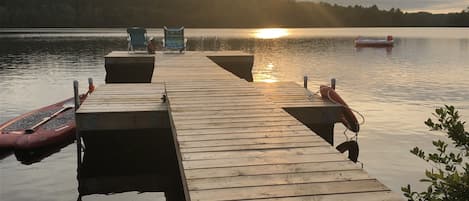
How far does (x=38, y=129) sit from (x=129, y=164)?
9.64 feet

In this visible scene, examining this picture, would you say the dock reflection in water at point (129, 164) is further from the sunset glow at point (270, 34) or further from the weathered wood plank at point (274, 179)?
the sunset glow at point (270, 34)

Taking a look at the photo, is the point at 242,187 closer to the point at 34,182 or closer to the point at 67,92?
the point at 34,182

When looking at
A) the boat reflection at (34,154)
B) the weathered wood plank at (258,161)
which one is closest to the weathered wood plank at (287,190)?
the weathered wood plank at (258,161)

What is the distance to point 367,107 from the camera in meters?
16.9

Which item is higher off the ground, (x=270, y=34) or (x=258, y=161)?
(x=270, y=34)

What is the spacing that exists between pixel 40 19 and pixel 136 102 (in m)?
129

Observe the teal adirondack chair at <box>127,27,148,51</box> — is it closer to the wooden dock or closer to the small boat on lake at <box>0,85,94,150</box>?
the small boat on lake at <box>0,85,94,150</box>

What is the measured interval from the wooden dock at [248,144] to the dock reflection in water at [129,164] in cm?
83

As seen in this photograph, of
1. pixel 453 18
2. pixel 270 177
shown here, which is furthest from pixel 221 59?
pixel 453 18

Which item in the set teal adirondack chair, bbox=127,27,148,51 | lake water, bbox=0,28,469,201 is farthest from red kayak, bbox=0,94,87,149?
teal adirondack chair, bbox=127,27,148,51

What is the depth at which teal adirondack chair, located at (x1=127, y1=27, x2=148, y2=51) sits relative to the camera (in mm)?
20825

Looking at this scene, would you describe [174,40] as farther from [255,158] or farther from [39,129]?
[255,158]

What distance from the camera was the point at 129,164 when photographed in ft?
30.5

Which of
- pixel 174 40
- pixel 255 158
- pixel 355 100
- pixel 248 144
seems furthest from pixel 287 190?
pixel 174 40
